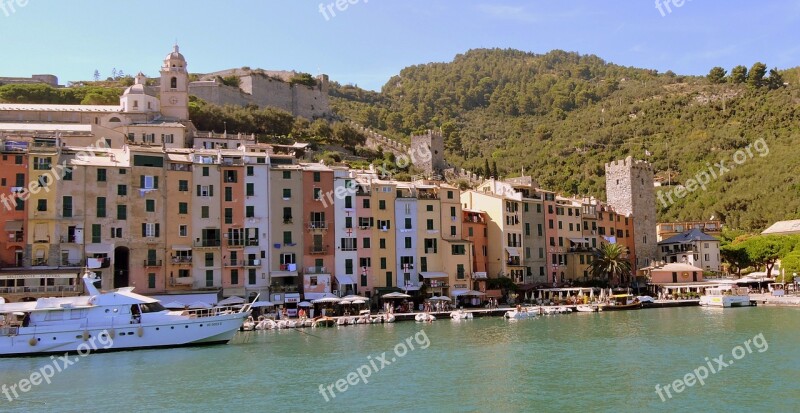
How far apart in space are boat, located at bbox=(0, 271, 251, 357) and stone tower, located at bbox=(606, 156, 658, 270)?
55054 millimetres

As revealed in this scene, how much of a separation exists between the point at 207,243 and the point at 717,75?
134 metres

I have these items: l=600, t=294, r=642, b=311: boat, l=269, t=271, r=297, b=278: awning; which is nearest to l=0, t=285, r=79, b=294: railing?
l=269, t=271, r=297, b=278: awning

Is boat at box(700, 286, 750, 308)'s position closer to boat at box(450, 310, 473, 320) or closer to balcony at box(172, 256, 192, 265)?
boat at box(450, 310, 473, 320)

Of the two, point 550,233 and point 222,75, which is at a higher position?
point 222,75

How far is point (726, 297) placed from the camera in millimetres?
68625

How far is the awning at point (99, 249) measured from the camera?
5564 centimetres

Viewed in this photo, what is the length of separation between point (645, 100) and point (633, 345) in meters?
133

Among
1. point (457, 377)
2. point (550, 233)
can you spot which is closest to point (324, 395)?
point (457, 377)

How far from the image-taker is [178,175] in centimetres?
6016

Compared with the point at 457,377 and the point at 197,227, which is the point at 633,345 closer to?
the point at 457,377

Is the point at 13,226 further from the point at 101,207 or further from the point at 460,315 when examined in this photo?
the point at 460,315

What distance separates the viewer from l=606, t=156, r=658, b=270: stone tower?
87.0 metres

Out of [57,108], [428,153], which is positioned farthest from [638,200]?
[57,108]

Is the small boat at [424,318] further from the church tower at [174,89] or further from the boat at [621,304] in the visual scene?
the church tower at [174,89]
